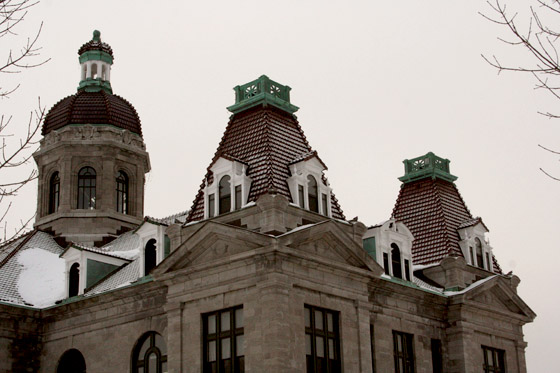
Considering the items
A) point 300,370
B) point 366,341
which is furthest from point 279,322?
point 366,341

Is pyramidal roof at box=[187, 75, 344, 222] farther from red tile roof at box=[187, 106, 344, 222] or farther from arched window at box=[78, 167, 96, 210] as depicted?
arched window at box=[78, 167, 96, 210]

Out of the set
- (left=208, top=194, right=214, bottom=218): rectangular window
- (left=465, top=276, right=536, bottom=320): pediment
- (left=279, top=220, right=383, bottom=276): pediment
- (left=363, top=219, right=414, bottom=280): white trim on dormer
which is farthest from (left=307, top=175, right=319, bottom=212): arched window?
(left=465, top=276, right=536, bottom=320): pediment

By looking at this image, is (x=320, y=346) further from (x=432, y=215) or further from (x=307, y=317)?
(x=432, y=215)

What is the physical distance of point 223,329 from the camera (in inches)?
1245

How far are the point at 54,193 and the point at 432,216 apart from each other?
65.6ft

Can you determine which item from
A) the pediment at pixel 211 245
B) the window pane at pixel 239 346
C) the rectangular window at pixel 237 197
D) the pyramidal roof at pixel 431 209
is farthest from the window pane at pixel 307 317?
the pyramidal roof at pixel 431 209

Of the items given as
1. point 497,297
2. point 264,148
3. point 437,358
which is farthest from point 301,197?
point 497,297

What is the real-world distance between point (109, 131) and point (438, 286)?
64.6 ft

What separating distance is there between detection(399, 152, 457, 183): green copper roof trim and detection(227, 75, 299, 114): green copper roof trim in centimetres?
1053

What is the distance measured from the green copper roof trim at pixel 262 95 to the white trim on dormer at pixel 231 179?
3.95 meters

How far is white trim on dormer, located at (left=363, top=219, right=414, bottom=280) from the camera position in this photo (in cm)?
3700

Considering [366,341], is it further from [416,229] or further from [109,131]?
[109,131]

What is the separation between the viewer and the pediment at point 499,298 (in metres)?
39.2

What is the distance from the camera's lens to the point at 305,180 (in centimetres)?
3434
